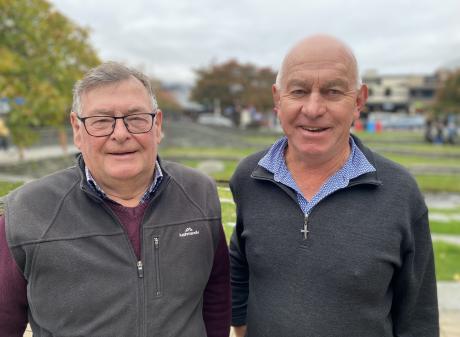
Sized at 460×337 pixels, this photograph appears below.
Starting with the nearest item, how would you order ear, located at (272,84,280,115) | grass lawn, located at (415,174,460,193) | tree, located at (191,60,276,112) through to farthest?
ear, located at (272,84,280,115)
grass lawn, located at (415,174,460,193)
tree, located at (191,60,276,112)

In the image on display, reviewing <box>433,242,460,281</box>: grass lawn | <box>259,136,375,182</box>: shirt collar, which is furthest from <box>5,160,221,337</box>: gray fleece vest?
<box>433,242,460,281</box>: grass lawn

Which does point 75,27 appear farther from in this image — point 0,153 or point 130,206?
point 130,206

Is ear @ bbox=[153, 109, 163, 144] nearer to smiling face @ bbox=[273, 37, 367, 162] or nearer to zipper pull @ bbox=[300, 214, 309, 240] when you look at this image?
smiling face @ bbox=[273, 37, 367, 162]

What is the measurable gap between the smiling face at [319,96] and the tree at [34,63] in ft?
36.8

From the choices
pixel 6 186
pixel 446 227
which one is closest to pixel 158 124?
pixel 6 186

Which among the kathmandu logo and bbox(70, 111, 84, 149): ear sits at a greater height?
bbox(70, 111, 84, 149): ear

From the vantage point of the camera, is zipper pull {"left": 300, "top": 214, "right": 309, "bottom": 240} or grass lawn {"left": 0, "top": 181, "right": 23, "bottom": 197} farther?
grass lawn {"left": 0, "top": 181, "right": 23, "bottom": 197}

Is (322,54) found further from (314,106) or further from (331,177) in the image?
(331,177)

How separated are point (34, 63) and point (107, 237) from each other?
1312 centimetres

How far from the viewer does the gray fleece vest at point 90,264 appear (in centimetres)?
174

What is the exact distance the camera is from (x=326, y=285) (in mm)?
1878

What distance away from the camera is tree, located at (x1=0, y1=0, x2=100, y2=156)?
12305 millimetres

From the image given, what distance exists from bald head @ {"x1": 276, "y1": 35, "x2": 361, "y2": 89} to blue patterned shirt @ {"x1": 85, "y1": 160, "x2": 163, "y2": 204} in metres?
0.76

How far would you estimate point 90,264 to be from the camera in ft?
5.72
